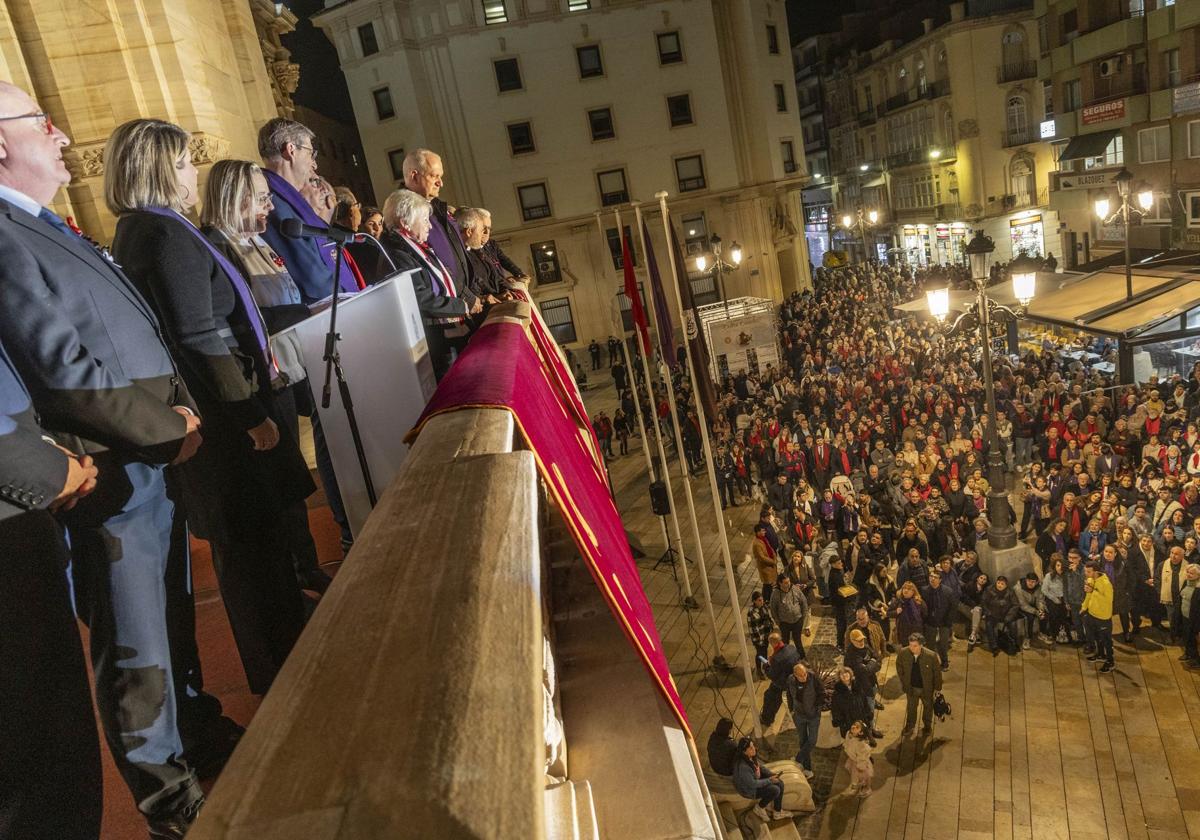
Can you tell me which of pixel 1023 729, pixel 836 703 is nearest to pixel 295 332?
pixel 836 703

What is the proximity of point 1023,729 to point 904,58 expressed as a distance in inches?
1785

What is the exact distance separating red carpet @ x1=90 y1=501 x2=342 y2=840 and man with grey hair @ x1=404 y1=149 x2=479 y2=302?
2.03 meters

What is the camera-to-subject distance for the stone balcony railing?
25.0 inches

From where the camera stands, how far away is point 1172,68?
23828 millimetres

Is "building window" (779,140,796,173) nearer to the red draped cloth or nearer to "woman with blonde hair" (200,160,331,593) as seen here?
"woman with blonde hair" (200,160,331,593)

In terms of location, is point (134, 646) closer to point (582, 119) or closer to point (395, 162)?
point (582, 119)

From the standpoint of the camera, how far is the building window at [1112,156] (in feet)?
88.4

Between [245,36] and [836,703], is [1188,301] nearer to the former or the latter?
[836,703]

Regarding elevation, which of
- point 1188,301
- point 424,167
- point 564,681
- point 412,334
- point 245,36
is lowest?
point 1188,301

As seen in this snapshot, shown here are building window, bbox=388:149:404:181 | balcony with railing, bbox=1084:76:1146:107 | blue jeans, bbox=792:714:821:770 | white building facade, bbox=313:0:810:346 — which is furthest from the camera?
building window, bbox=388:149:404:181

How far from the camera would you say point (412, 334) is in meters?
3.73

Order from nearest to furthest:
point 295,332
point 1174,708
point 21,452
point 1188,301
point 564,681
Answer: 1. point 21,452
2. point 564,681
3. point 295,332
4. point 1174,708
5. point 1188,301

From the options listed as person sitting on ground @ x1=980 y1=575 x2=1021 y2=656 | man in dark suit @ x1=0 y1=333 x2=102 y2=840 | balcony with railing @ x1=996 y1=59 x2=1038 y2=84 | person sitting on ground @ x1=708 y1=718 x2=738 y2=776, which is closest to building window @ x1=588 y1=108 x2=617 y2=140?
balcony with railing @ x1=996 y1=59 x2=1038 y2=84

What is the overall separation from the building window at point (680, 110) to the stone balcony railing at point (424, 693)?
1412 inches
